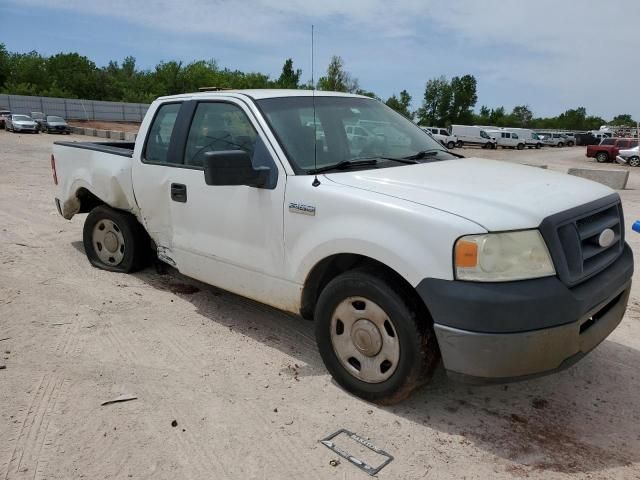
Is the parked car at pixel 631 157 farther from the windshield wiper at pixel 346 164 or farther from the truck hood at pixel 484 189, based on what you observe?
the windshield wiper at pixel 346 164

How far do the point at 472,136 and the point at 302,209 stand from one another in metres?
52.0

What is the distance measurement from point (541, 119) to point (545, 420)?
134588mm

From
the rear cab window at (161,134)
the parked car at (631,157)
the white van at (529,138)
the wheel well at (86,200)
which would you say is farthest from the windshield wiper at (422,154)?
the white van at (529,138)

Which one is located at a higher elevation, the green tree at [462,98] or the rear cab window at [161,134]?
the green tree at [462,98]

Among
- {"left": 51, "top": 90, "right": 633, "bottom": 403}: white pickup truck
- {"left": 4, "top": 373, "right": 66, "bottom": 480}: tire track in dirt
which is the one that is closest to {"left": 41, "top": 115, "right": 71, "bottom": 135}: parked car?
{"left": 51, "top": 90, "right": 633, "bottom": 403}: white pickup truck

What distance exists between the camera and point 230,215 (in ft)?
12.8

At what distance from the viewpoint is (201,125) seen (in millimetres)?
4359

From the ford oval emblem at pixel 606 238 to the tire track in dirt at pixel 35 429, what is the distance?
3.21m

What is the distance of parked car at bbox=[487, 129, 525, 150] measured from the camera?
52.9 m

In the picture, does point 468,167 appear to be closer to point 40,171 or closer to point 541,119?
point 40,171

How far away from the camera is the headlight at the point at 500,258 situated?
2668mm

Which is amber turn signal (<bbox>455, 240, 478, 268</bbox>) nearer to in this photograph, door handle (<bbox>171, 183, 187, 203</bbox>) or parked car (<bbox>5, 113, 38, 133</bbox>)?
door handle (<bbox>171, 183, 187, 203</bbox>)

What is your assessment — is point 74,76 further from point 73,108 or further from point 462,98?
point 462,98

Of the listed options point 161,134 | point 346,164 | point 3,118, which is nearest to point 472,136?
point 3,118
